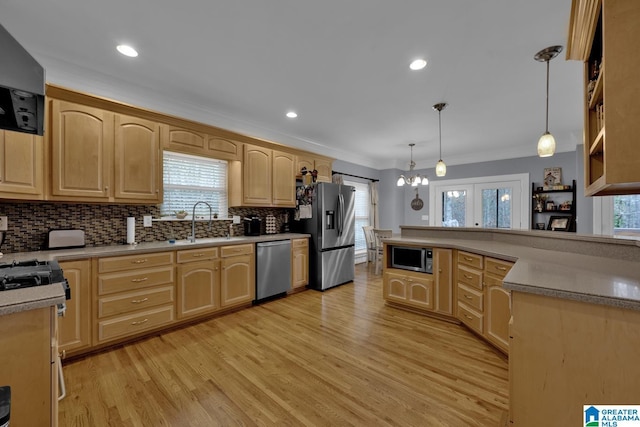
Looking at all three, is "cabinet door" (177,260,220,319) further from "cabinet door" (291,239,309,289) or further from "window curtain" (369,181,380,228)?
"window curtain" (369,181,380,228)

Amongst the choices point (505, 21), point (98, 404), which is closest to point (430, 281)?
point (505, 21)

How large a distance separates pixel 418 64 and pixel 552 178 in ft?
14.5

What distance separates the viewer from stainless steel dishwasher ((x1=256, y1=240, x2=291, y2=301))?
359 cm

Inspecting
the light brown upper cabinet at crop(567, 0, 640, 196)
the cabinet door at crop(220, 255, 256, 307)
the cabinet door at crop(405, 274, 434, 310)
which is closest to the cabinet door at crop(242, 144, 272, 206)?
the cabinet door at crop(220, 255, 256, 307)

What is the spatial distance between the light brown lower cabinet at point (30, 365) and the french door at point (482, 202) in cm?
650

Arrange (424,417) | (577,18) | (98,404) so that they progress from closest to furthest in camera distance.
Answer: (577,18), (424,417), (98,404)

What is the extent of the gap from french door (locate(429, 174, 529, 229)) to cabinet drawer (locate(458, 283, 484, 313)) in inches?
137

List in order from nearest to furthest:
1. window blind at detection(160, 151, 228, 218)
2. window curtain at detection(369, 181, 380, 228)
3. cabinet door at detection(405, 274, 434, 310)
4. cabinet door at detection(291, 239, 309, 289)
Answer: cabinet door at detection(405, 274, 434, 310) → window blind at detection(160, 151, 228, 218) → cabinet door at detection(291, 239, 309, 289) → window curtain at detection(369, 181, 380, 228)

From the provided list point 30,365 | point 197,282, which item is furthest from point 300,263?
point 30,365

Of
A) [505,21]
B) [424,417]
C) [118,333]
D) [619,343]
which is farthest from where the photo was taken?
[118,333]

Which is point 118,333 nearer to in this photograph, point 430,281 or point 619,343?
point 430,281

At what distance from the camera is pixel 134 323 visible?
2.51m

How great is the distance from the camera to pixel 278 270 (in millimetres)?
3799

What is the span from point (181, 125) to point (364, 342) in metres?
3.09
